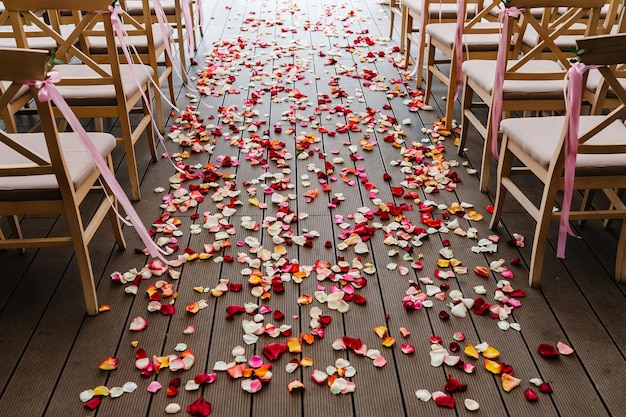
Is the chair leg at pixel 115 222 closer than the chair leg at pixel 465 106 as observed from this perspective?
Yes

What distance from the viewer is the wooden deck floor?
175 cm

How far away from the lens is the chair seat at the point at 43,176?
1911 mm

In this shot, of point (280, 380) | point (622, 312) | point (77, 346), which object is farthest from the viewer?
point (622, 312)

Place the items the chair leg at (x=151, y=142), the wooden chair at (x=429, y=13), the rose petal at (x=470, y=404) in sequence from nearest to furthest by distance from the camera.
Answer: the rose petal at (x=470, y=404) → the chair leg at (x=151, y=142) → the wooden chair at (x=429, y=13)

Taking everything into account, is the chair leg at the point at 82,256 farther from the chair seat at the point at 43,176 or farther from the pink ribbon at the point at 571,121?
the pink ribbon at the point at 571,121

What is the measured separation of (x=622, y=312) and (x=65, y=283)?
6.86 ft

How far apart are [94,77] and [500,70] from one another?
1.92m

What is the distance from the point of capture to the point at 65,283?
224 centimetres

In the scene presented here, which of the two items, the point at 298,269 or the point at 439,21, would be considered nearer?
the point at 298,269

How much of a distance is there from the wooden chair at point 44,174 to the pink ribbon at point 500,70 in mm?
1728

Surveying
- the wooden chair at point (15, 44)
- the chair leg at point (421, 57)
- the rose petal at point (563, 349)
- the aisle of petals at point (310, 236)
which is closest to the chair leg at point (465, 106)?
the aisle of petals at point (310, 236)

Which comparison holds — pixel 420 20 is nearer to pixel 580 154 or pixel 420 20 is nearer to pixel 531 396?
pixel 580 154

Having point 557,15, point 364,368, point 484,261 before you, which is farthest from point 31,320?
point 557,15

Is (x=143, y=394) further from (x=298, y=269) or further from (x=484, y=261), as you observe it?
(x=484, y=261)
